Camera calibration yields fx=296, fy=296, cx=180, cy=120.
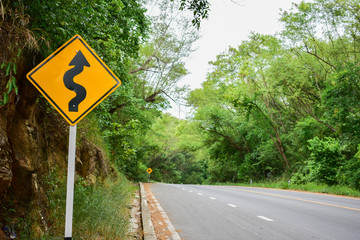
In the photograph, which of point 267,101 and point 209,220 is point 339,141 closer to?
point 267,101

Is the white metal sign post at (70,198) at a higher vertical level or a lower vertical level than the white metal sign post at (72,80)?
lower

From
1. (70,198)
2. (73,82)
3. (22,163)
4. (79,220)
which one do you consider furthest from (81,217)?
(73,82)

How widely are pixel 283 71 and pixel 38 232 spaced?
901 inches

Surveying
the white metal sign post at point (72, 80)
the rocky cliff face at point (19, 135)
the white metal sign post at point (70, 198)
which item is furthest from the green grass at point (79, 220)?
the white metal sign post at point (72, 80)

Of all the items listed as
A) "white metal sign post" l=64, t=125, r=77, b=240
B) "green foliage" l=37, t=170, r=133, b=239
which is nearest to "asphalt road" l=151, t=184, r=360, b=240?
"green foliage" l=37, t=170, r=133, b=239

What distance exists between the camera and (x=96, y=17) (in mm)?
5598

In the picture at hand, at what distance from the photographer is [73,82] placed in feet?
11.8

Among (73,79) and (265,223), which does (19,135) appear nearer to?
(73,79)

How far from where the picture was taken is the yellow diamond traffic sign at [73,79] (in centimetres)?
348

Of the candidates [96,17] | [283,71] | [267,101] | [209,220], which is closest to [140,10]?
[96,17]

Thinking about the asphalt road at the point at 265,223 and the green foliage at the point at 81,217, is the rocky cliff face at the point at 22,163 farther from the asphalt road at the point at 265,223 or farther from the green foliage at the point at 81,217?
the asphalt road at the point at 265,223

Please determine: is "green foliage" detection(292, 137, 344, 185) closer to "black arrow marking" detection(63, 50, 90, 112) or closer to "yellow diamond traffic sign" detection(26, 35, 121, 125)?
"yellow diamond traffic sign" detection(26, 35, 121, 125)

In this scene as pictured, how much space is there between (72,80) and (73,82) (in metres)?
0.03

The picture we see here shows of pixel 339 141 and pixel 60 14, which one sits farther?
pixel 339 141
